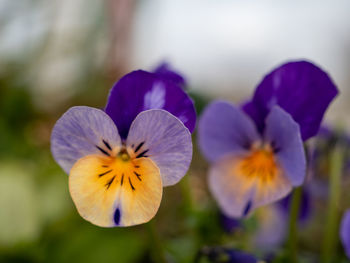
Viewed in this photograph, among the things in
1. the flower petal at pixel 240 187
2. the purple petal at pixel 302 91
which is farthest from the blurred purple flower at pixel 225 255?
the purple petal at pixel 302 91

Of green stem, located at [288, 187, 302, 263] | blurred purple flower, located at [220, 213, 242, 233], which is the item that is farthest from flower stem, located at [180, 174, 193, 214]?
green stem, located at [288, 187, 302, 263]

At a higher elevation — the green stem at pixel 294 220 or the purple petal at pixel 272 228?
the green stem at pixel 294 220

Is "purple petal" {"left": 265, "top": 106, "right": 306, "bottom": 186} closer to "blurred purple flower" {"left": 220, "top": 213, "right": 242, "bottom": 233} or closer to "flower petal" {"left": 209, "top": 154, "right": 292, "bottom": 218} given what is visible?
"flower petal" {"left": 209, "top": 154, "right": 292, "bottom": 218}

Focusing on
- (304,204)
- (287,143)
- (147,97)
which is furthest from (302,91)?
(304,204)

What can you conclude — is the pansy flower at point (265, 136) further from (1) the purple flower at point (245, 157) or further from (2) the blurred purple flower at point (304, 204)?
(2) the blurred purple flower at point (304, 204)

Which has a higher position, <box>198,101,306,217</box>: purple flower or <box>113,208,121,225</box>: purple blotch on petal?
<box>198,101,306,217</box>: purple flower

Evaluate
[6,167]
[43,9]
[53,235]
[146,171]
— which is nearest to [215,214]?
[146,171]
